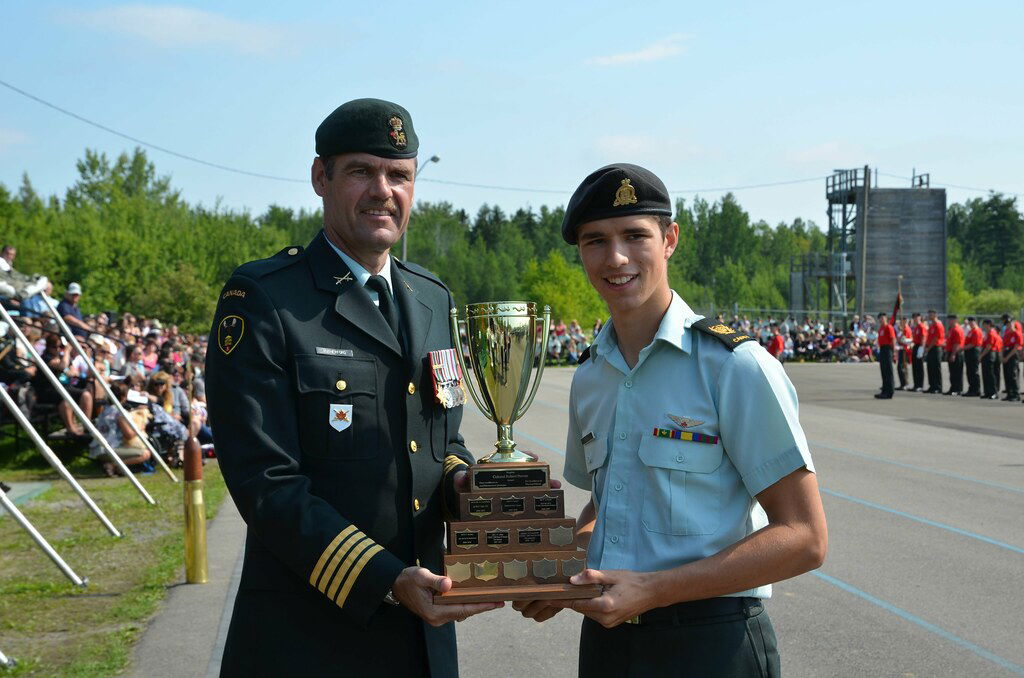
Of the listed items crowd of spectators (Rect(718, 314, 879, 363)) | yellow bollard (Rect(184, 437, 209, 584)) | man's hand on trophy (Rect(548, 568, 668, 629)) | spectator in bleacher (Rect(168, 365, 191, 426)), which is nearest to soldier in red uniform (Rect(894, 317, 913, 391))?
crowd of spectators (Rect(718, 314, 879, 363))

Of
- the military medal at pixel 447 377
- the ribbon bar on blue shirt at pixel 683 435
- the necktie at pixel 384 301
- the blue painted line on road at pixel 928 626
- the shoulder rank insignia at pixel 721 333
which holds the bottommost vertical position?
the blue painted line on road at pixel 928 626

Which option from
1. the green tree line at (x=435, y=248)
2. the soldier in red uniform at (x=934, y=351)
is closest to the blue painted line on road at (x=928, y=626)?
the soldier in red uniform at (x=934, y=351)

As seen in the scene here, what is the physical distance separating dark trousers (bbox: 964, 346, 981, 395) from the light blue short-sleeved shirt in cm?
2729

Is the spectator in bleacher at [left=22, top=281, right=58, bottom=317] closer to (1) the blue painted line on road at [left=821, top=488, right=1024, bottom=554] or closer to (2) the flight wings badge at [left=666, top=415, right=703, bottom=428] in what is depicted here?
(1) the blue painted line on road at [left=821, top=488, right=1024, bottom=554]

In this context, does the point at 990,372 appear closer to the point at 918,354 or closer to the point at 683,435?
the point at 918,354

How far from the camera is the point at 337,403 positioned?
2.70 m

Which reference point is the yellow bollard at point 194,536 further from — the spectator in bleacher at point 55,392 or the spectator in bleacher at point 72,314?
the spectator in bleacher at point 72,314

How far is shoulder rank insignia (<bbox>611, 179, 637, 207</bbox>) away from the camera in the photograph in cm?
243

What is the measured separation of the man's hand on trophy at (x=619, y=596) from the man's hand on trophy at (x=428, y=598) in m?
0.21

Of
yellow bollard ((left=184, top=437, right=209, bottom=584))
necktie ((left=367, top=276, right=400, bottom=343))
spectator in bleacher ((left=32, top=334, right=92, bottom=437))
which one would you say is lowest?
yellow bollard ((left=184, top=437, right=209, bottom=584))

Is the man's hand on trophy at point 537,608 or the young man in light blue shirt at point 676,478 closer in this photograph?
the young man in light blue shirt at point 676,478

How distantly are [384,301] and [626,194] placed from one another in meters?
0.85

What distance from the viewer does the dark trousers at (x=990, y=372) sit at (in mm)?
26328

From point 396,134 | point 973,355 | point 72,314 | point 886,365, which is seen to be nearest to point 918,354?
point 973,355
